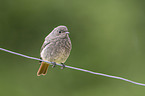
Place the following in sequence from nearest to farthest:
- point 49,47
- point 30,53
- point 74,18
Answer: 1. point 49,47
2. point 30,53
3. point 74,18

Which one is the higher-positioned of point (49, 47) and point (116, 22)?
point (116, 22)

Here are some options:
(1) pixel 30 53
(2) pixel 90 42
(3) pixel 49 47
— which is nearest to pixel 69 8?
(2) pixel 90 42

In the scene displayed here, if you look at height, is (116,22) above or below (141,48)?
above

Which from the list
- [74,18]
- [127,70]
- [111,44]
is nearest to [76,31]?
[74,18]

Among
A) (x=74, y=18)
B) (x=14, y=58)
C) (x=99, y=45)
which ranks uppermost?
(x=74, y=18)

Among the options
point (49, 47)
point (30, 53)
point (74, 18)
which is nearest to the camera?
point (49, 47)

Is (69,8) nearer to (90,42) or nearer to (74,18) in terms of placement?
(74,18)

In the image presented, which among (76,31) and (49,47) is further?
(76,31)

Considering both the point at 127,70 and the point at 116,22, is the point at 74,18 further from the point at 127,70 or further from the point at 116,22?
the point at 127,70

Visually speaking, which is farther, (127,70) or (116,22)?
(116,22)
